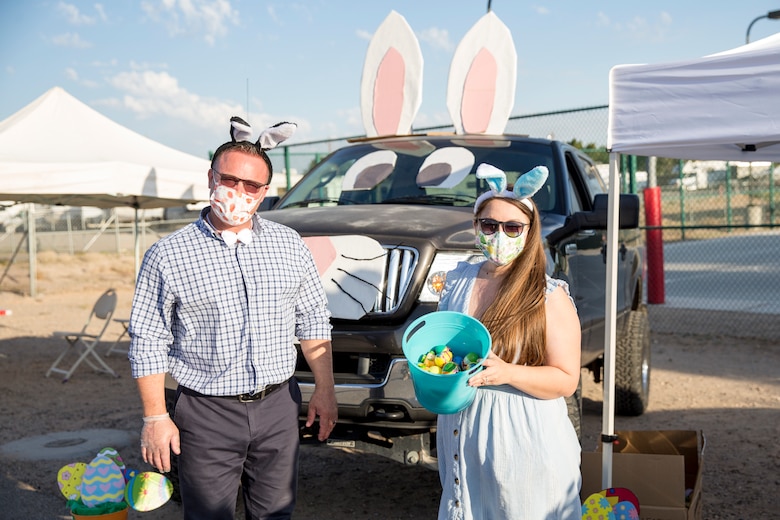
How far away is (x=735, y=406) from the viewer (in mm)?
6582

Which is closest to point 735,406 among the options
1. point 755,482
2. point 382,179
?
point 755,482

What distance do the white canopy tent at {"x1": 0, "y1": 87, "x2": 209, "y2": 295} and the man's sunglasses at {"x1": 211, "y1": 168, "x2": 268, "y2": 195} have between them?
5.63 metres

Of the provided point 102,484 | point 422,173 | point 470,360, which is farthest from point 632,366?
point 102,484

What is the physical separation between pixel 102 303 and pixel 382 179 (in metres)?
4.70

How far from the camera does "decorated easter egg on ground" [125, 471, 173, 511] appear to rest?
3084mm

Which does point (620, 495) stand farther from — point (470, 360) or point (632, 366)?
point (632, 366)

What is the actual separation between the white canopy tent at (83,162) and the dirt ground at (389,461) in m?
1.92

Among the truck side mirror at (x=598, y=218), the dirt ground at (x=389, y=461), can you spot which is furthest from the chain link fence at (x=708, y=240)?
the truck side mirror at (x=598, y=218)

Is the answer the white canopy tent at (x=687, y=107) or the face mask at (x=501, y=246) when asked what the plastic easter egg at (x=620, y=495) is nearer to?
the white canopy tent at (x=687, y=107)

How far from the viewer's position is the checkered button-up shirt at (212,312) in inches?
101

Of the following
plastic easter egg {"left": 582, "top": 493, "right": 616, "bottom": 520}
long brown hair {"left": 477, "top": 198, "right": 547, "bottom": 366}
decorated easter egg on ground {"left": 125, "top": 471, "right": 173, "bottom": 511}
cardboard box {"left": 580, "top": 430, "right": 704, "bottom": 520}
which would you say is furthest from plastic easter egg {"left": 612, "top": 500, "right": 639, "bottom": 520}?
decorated easter egg on ground {"left": 125, "top": 471, "right": 173, "bottom": 511}

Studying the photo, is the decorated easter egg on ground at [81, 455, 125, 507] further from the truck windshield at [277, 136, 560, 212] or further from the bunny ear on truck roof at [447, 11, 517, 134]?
the bunny ear on truck roof at [447, 11, 517, 134]

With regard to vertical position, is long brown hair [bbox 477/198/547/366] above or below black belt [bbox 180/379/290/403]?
above

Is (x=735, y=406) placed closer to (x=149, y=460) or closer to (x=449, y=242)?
(x=449, y=242)
